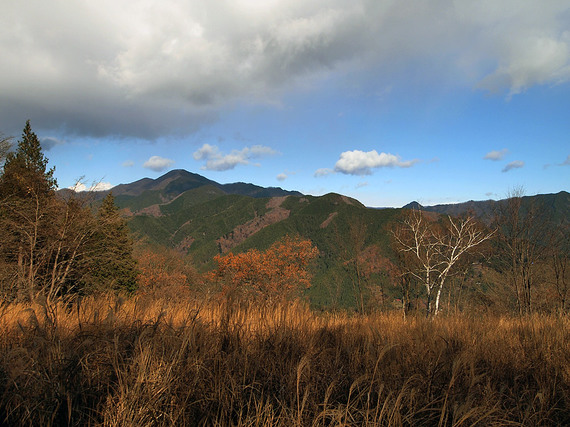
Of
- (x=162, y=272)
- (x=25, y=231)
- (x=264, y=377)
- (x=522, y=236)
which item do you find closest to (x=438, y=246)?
(x=522, y=236)

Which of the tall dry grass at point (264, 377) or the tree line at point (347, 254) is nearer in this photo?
the tall dry grass at point (264, 377)

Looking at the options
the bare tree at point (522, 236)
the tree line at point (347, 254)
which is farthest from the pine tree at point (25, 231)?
the bare tree at point (522, 236)

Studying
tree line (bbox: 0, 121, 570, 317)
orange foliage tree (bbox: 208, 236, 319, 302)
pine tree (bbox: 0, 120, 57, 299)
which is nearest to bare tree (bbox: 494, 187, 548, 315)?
tree line (bbox: 0, 121, 570, 317)

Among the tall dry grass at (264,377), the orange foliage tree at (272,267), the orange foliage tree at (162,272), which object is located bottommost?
the orange foliage tree at (162,272)

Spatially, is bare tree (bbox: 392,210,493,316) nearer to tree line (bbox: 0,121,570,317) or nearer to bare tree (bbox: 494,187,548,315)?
tree line (bbox: 0,121,570,317)

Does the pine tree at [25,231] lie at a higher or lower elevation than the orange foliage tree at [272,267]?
higher

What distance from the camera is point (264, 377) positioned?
2.02 m

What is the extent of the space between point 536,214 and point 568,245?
3.15 m

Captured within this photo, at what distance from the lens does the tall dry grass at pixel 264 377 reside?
153 cm

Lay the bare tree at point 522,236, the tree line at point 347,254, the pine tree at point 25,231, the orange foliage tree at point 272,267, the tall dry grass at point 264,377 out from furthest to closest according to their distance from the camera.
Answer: the orange foliage tree at point 272,267 → the bare tree at point 522,236 → the tree line at point 347,254 → the pine tree at point 25,231 → the tall dry grass at point 264,377

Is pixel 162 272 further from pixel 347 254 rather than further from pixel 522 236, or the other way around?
pixel 522 236

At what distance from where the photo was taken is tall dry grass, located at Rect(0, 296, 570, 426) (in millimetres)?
1525

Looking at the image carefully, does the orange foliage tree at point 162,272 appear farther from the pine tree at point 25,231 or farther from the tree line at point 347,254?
the pine tree at point 25,231

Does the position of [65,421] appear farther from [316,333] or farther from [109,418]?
[316,333]
